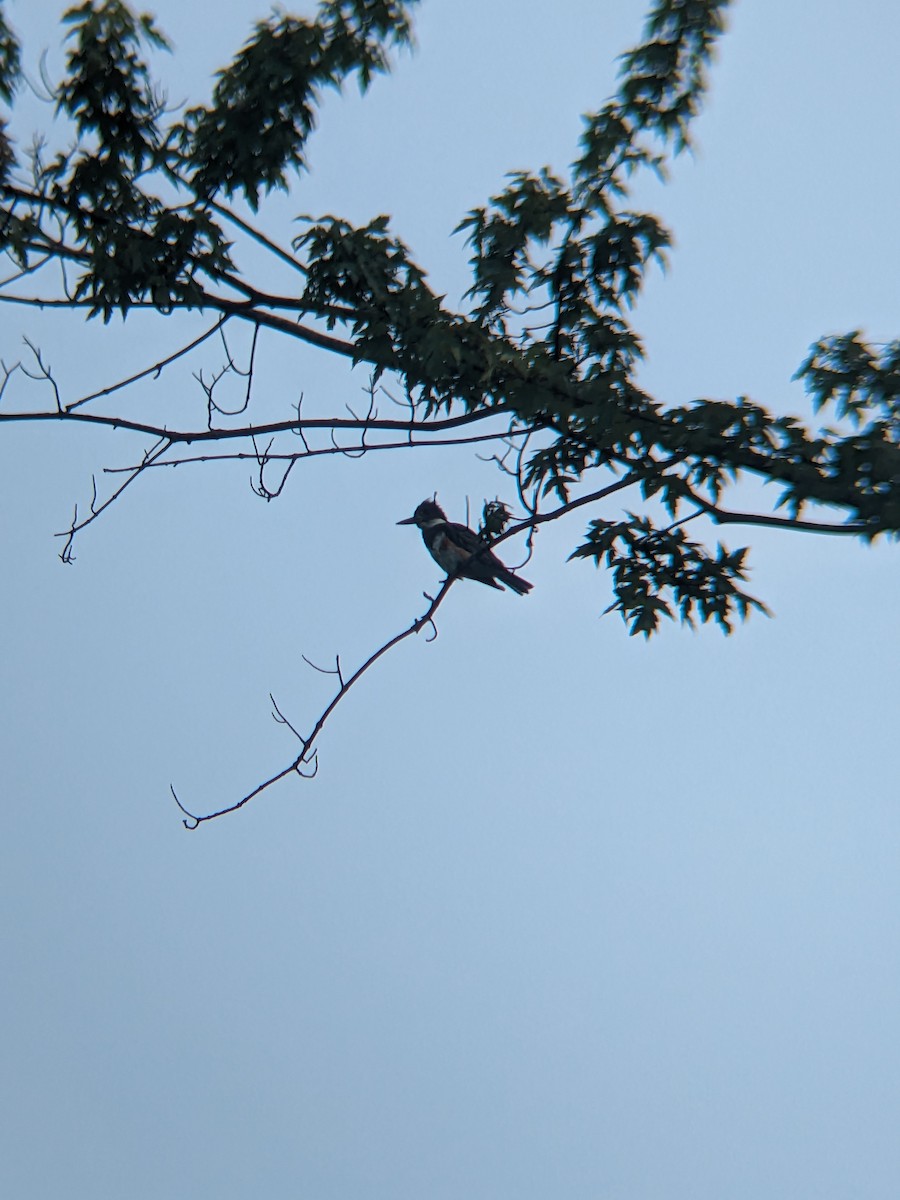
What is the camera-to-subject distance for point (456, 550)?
6633 mm

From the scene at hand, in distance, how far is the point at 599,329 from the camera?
5.00 m

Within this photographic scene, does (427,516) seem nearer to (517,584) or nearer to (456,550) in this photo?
(456,550)

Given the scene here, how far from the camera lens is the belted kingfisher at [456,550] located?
577 centimetres

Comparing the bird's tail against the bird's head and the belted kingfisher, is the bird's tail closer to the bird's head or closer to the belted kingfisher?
the belted kingfisher

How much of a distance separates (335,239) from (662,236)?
1.34m

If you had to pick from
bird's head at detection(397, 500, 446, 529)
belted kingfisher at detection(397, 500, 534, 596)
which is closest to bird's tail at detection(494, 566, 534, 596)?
belted kingfisher at detection(397, 500, 534, 596)

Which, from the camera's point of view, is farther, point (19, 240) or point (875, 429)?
point (19, 240)

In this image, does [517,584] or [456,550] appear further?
[456,550]

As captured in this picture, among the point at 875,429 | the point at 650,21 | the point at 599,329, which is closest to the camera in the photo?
the point at 875,429

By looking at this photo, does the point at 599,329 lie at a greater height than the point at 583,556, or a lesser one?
greater

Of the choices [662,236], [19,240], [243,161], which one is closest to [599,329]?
[662,236]

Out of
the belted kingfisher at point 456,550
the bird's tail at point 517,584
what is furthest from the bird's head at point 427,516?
the bird's tail at point 517,584

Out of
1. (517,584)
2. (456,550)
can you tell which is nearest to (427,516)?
(456,550)

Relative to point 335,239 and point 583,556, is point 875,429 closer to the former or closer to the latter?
point 583,556
